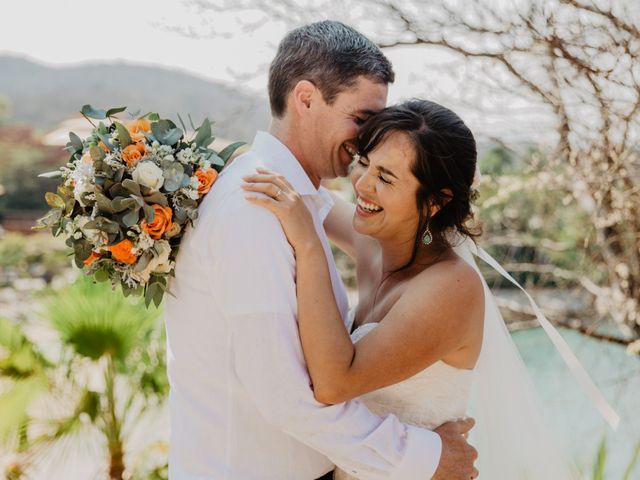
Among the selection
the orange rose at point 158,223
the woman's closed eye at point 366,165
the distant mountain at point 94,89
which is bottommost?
the distant mountain at point 94,89

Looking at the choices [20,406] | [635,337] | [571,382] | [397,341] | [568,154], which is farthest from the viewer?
[571,382]

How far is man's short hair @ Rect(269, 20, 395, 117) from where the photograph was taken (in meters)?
2.26

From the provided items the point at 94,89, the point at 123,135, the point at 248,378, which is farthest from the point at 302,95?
the point at 94,89

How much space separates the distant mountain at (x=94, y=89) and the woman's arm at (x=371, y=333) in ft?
146

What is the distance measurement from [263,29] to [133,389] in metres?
2.42

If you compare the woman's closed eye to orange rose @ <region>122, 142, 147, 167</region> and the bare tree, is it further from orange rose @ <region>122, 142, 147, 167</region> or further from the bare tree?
the bare tree

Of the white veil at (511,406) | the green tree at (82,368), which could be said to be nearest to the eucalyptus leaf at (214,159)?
the white veil at (511,406)

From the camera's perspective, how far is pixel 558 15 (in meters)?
3.79

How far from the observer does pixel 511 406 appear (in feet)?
8.88

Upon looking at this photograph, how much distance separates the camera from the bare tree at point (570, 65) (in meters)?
3.70

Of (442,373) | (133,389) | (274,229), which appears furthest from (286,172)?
(133,389)

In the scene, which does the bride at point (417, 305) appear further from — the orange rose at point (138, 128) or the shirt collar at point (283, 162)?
the orange rose at point (138, 128)

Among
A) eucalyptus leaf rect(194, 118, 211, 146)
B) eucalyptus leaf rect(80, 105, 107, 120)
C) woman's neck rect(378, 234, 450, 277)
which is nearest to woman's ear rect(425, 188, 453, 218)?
woman's neck rect(378, 234, 450, 277)

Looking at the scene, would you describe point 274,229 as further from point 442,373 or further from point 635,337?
point 635,337
